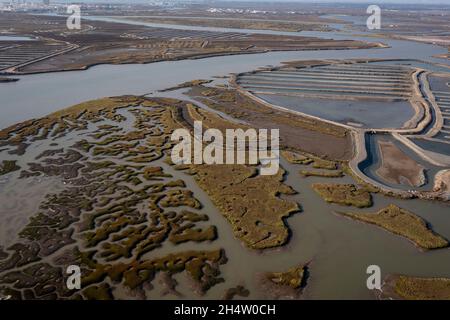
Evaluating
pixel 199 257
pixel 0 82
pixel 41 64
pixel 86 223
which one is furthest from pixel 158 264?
pixel 41 64

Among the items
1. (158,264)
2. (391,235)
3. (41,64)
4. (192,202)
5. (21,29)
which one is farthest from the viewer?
(21,29)

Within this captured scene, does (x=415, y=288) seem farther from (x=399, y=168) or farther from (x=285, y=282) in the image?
(x=399, y=168)

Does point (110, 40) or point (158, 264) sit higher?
point (110, 40)

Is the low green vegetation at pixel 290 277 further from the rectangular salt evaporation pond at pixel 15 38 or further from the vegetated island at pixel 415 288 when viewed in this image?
the rectangular salt evaporation pond at pixel 15 38

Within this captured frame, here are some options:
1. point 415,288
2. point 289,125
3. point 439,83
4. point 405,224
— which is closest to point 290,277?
point 415,288

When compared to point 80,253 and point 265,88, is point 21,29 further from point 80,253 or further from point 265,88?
point 80,253
